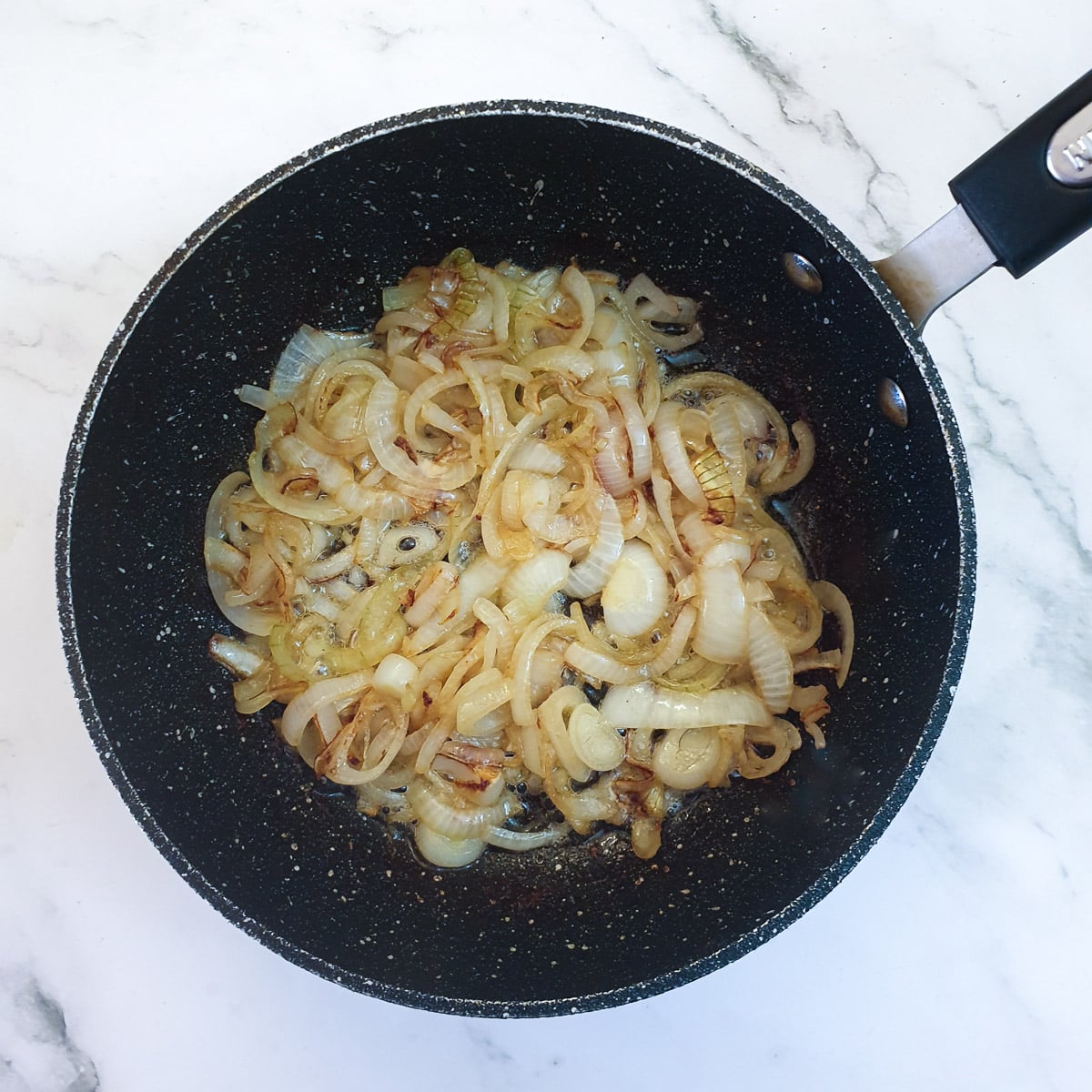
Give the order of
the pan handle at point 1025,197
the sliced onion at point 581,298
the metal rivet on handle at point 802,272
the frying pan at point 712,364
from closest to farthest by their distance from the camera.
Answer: the pan handle at point 1025,197 < the frying pan at point 712,364 < the metal rivet on handle at point 802,272 < the sliced onion at point 581,298

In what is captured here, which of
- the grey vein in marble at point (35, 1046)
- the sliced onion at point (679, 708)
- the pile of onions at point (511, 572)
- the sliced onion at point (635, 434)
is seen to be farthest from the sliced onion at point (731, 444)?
the grey vein in marble at point (35, 1046)

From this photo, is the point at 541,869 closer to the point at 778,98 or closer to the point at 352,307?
the point at 352,307

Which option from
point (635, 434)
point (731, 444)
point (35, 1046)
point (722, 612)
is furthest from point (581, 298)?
point (35, 1046)

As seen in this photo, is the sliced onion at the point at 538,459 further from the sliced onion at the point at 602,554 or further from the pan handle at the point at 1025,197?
the pan handle at the point at 1025,197

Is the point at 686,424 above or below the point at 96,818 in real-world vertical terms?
above

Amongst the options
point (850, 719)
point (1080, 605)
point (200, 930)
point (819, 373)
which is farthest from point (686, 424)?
point (200, 930)

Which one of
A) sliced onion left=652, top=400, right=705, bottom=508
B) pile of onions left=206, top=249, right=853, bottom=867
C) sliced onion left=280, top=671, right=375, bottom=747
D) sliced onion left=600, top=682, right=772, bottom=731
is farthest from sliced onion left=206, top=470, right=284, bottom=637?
sliced onion left=652, top=400, right=705, bottom=508

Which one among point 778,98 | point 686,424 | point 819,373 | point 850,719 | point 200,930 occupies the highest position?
point 778,98
